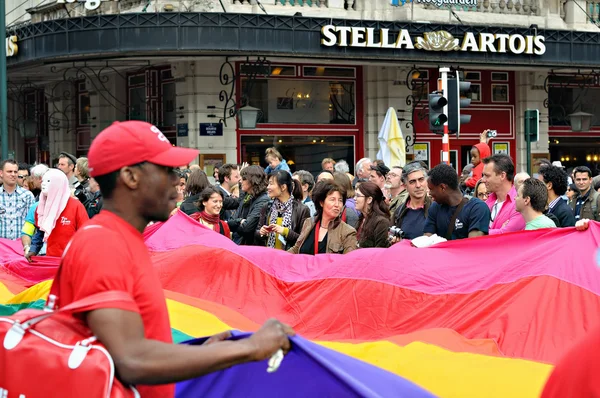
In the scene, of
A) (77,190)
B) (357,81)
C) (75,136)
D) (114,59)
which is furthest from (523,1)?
(77,190)

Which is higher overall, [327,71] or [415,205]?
[327,71]

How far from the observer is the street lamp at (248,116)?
21.6m

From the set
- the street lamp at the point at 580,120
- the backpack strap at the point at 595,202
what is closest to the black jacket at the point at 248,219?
the backpack strap at the point at 595,202

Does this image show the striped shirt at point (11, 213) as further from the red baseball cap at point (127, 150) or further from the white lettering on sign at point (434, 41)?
the red baseball cap at point (127, 150)

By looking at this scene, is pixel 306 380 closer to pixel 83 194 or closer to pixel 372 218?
pixel 372 218

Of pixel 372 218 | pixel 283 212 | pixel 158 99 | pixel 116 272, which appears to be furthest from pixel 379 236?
pixel 158 99

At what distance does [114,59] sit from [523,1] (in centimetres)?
1156

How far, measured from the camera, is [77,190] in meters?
13.1

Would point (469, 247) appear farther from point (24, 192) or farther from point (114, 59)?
point (114, 59)

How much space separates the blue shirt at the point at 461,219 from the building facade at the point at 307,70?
500 inches

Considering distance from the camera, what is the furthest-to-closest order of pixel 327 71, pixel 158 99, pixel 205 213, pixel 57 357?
pixel 327 71
pixel 158 99
pixel 205 213
pixel 57 357

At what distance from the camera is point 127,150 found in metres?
3.24

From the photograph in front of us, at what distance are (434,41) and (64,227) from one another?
14.5 m

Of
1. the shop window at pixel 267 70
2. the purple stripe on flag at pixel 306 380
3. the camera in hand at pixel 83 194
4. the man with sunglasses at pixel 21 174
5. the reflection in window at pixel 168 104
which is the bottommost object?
the purple stripe on flag at pixel 306 380
